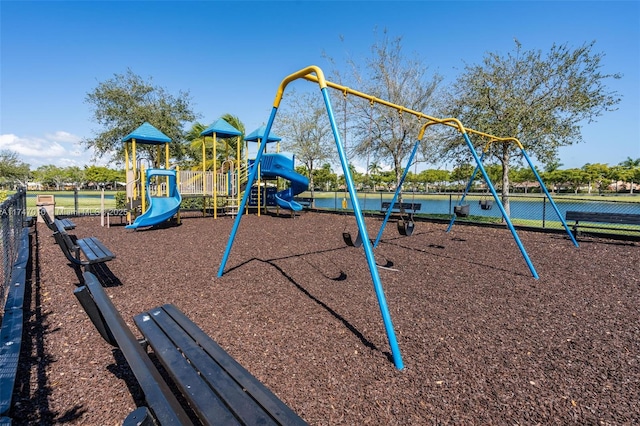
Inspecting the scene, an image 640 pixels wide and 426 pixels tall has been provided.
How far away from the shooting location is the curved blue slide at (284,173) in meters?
15.3

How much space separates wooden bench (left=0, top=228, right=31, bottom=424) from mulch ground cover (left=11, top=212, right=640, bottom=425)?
0.17 meters

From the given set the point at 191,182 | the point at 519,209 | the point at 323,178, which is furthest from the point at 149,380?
the point at 323,178

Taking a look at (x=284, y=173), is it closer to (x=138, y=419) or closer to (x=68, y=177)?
(x=138, y=419)

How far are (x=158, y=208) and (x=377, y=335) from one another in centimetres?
989

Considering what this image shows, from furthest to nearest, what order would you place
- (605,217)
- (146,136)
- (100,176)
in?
(100,176) → (146,136) → (605,217)

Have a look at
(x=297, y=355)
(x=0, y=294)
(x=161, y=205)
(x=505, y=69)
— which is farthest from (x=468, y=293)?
(x=505, y=69)

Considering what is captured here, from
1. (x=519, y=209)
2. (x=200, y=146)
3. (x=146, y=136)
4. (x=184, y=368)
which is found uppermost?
(x=200, y=146)

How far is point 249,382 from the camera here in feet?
5.97

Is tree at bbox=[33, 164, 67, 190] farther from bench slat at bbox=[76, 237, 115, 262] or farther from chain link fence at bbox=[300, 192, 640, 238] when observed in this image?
bench slat at bbox=[76, 237, 115, 262]

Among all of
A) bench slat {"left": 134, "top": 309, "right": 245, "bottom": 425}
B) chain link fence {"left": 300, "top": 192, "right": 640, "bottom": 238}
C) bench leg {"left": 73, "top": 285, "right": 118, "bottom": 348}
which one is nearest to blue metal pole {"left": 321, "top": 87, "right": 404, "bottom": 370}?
bench slat {"left": 134, "top": 309, "right": 245, "bottom": 425}

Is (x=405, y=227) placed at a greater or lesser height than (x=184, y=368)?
greater

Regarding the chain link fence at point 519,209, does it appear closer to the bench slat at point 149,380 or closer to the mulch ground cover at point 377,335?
the mulch ground cover at point 377,335

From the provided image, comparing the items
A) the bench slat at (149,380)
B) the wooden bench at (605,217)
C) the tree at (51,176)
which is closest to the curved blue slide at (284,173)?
the wooden bench at (605,217)

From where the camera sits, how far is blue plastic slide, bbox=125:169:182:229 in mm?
10328
